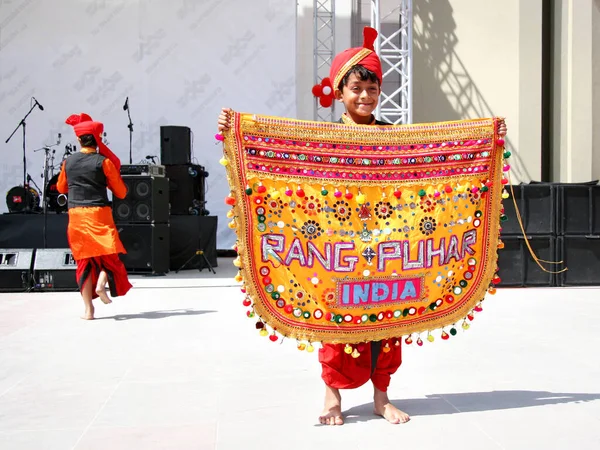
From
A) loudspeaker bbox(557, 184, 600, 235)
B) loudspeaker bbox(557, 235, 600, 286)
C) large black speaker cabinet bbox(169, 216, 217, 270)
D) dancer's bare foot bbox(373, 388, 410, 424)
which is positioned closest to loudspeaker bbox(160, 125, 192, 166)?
large black speaker cabinet bbox(169, 216, 217, 270)

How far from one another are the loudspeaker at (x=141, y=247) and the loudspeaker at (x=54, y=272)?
4.33 ft

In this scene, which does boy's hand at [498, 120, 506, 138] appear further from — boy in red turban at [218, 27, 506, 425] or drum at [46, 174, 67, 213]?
drum at [46, 174, 67, 213]

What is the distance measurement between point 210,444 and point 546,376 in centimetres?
167

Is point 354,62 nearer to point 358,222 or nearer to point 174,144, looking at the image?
point 358,222

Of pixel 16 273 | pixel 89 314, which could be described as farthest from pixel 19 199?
pixel 89 314

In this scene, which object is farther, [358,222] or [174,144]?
[174,144]

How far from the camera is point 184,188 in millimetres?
8773

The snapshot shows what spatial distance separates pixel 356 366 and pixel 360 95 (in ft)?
3.28

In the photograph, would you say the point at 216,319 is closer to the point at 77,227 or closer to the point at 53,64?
the point at 77,227

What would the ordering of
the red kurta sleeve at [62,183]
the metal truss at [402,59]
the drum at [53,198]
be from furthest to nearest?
1. the metal truss at [402,59]
2. the drum at [53,198]
3. the red kurta sleeve at [62,183]

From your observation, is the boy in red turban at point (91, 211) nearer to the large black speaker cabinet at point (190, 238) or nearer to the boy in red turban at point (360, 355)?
the boy in red turban at point (360, 355)

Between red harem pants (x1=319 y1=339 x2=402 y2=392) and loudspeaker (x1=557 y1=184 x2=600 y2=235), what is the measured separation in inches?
182

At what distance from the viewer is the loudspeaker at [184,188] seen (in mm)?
8727

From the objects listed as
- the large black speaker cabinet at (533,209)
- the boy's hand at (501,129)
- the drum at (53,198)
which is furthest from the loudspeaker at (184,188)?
the boy's hand at (501,129)
